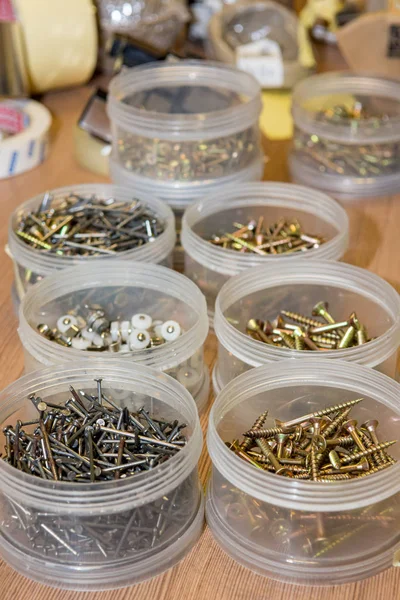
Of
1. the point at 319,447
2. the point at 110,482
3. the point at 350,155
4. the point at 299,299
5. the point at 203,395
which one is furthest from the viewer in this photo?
the point at 350,155

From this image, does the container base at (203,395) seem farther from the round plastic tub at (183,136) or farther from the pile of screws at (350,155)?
the pile of screws at (350,155)

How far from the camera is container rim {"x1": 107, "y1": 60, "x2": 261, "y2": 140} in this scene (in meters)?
1.54

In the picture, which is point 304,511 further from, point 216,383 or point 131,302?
point 131,302

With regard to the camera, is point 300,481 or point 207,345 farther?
point 207,345

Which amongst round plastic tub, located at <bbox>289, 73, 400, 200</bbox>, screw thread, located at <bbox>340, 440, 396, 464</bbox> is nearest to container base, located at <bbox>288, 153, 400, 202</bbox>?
round plastic tub, located at <bbox>289, 73, 400, 200</bbox>

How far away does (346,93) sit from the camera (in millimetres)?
1984

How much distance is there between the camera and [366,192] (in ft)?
5.91

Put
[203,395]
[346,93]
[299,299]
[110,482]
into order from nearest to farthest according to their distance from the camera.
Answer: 1. [110,482]
2. [203,395]
3. [299,299]
4. [346,93]

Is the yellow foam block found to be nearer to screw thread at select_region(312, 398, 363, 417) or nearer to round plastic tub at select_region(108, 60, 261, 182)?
round plastic tub at select_region(108, 60, 261, 182)

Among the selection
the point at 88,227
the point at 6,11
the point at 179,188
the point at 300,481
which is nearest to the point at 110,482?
the point at 300,481

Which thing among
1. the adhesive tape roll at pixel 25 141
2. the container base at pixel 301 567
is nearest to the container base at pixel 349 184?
the adhesive tape roll at pixel 25 141

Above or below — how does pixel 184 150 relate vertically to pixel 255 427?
above

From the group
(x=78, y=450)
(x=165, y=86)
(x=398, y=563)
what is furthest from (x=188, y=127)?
(x=398, y=563)

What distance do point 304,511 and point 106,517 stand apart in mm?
225
